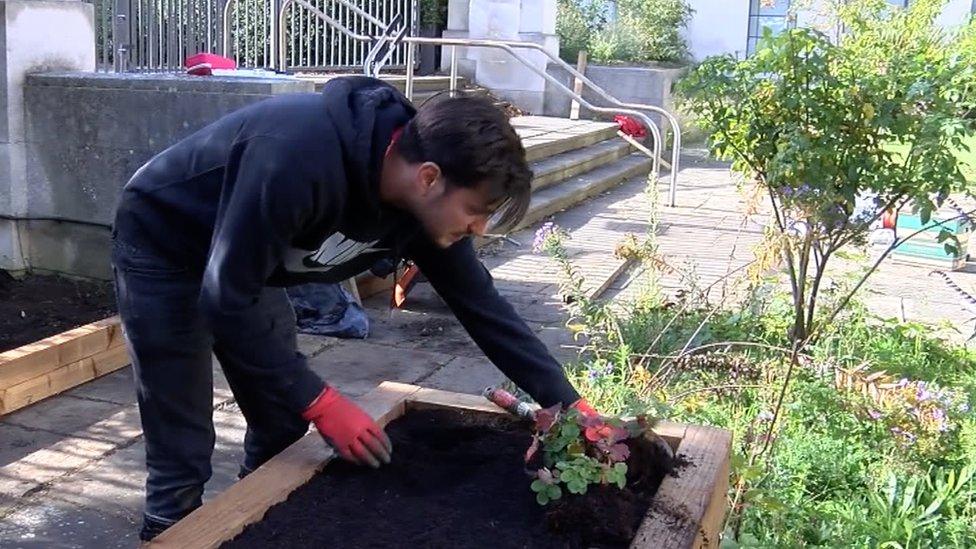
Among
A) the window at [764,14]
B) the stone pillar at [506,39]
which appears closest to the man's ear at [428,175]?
the stone pillar at [506,39]

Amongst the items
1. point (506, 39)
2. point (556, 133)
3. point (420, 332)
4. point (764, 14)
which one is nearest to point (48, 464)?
point (420, 332)

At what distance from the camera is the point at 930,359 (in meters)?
5.02

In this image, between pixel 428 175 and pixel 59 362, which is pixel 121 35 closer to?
pixel 59 362

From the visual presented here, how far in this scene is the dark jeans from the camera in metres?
2.49

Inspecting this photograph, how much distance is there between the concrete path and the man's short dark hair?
1857mm

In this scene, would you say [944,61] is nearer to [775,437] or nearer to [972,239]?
[775,437]

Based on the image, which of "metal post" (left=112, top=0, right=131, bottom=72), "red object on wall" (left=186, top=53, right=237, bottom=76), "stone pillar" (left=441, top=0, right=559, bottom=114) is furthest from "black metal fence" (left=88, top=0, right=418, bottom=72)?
"stone pillar" (left=441, top=0, right=559, bottom=114)

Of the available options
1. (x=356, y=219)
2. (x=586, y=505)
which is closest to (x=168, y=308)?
(x=356, y=219)

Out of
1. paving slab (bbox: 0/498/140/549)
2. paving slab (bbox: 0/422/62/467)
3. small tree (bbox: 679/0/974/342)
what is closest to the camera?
paving slab (bbox: 0/498/140/549)

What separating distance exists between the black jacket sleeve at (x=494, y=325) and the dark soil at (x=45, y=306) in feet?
9.34

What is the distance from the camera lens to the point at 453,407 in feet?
8.63

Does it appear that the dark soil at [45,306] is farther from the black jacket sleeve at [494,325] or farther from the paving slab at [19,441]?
the black jacket sleeve at [494,325]

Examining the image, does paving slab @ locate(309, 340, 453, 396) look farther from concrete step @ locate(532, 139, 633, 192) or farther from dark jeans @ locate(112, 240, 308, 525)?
concrete step @ locate(532, 139, 633, 192)

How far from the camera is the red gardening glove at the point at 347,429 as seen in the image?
223 cm
